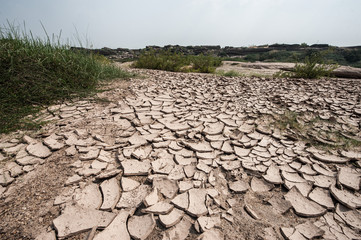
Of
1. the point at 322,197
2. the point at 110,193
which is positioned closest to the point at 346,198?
the point at 322,197

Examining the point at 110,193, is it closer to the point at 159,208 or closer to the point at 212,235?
the point at 159,208

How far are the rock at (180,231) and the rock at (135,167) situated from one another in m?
0.42

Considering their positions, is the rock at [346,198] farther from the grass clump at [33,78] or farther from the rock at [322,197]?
the grass clump at [33,78]

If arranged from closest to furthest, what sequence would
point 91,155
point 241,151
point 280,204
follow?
point 280,204 → point 91,155 → point 241,151

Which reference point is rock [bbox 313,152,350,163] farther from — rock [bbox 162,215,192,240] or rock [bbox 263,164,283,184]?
rock [bbox 162,215,192,240]

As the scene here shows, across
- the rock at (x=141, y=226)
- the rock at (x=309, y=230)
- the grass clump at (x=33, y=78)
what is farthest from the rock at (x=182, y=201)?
the grass clump at (x=33, y=78)

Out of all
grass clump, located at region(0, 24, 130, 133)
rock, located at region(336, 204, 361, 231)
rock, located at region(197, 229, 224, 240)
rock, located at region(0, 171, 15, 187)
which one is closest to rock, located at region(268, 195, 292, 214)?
rock, located at region(336, 204, 361, 231)

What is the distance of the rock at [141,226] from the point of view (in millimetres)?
800

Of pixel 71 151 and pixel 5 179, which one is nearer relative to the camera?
pixel 5 179

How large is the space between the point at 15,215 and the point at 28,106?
56.2 inches

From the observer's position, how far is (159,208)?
3.05 ft

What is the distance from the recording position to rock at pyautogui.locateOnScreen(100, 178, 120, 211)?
0.95m

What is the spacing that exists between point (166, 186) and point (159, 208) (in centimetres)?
17

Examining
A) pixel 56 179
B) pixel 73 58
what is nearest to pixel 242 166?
pixel 56 179
